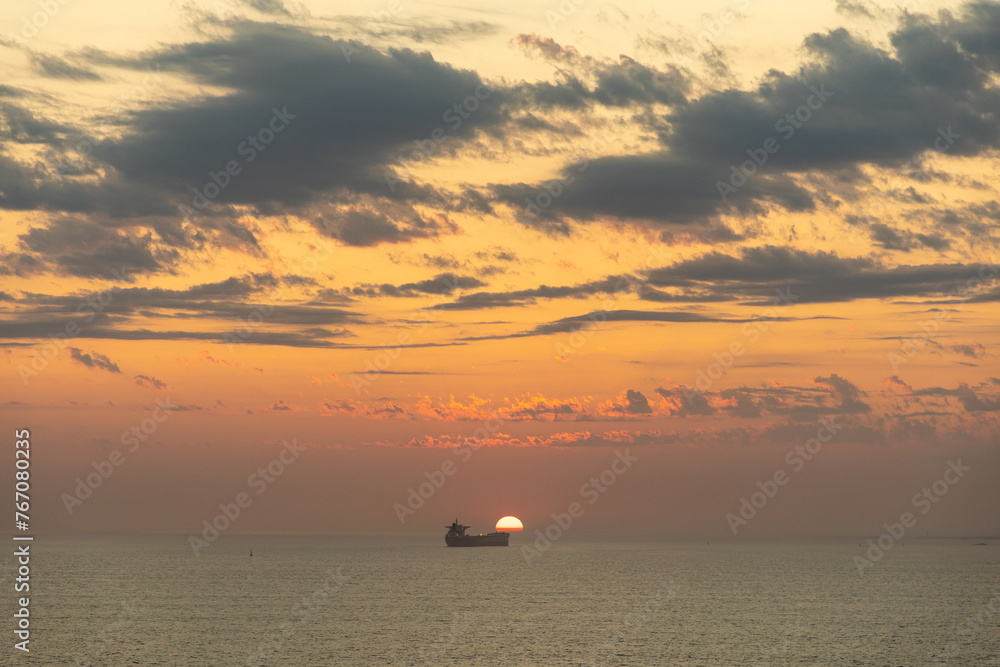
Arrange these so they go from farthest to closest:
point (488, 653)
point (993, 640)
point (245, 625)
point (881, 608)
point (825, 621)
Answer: point (881, 608) → point (825, 621) → point (245, 625) → point (993, 640) → point (488, 653)

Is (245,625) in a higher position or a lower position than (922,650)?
Answer: higher

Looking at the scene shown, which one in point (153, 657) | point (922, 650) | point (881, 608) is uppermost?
point (153, 657)

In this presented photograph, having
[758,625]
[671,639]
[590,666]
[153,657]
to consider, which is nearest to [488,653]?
[590,666]

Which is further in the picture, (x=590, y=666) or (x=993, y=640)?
(x=993, y=640)

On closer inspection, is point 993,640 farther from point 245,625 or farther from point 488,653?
point 245,625

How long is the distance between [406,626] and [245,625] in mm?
23562

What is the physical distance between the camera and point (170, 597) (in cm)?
18650

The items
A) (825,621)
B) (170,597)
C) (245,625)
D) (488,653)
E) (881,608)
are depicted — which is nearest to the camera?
(488,653)

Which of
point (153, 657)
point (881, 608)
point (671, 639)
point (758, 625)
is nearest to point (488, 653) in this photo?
point (671, 639)

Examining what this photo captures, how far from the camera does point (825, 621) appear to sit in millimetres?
149500

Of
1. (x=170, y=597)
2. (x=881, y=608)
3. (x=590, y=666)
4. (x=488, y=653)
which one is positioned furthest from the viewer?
(x=170, y=597)

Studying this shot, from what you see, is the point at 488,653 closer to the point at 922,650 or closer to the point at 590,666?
the point at 590,666

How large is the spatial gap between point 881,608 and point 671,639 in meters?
64.1

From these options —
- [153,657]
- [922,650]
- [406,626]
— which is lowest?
[922,650]
